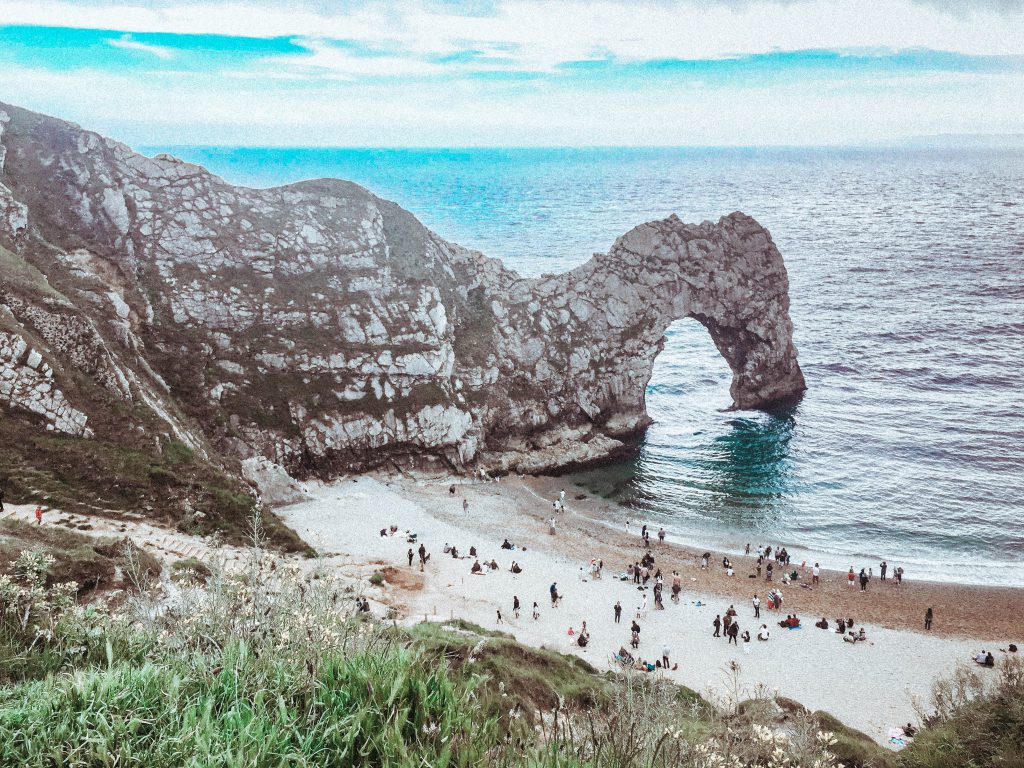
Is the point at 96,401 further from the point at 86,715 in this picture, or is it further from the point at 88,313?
the point at 86,715

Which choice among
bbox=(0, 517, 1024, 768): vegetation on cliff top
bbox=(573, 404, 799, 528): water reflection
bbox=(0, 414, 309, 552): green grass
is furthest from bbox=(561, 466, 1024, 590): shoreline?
bbox=(0, 517, 1024, 768): vegetation on cliff top

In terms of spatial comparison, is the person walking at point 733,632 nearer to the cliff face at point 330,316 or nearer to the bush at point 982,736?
the bush at point 982,736

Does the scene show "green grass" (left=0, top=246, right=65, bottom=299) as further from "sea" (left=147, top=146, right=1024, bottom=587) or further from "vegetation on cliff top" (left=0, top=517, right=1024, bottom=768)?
"sea" (left=147, top=146, right=1024, bottom=587)

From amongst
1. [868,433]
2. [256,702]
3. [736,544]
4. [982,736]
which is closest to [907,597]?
[736,544]

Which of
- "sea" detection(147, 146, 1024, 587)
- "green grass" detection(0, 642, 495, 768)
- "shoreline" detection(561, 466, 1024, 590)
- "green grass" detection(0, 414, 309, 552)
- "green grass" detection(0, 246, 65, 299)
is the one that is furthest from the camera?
"sea" detection(147, 146, 1024, 587)

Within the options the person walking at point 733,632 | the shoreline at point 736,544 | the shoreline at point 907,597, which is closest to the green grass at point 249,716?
the person walking at point 733,632

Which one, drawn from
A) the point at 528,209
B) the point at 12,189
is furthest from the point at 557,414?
the point at 528,209

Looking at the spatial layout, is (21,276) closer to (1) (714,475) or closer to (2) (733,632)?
(2) (733,632)
